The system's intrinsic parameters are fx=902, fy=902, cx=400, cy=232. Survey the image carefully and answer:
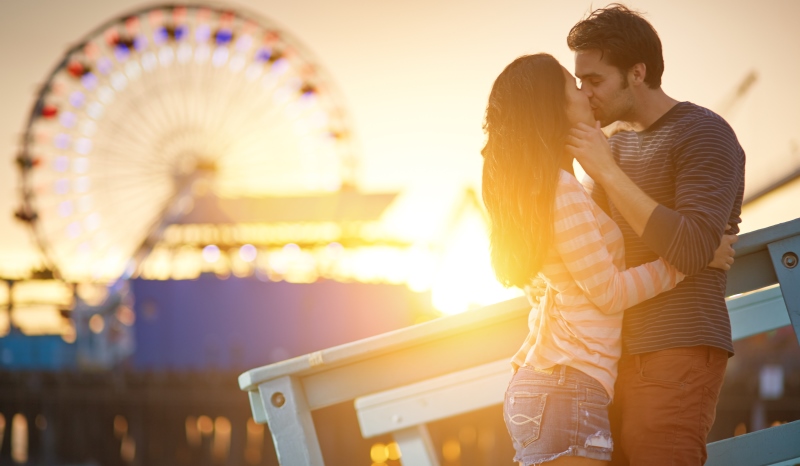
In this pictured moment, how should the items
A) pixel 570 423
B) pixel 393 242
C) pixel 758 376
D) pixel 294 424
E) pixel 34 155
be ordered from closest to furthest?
pixel 570 423 < pixel 294 424 < pixel 758 376 < pixel 34 155 < pixel 393 242

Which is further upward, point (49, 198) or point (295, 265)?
point (49, 198)

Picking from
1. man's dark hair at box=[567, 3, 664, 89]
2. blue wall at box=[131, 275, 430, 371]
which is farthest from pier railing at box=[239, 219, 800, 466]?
blue wall at box=[131, 275, 430, 371]

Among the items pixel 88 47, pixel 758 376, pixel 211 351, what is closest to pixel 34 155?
pixel 88 47

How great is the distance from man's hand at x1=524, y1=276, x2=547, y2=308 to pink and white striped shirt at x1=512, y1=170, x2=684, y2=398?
1cm

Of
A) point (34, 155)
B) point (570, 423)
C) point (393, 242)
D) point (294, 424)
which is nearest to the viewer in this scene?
point (570, 423)

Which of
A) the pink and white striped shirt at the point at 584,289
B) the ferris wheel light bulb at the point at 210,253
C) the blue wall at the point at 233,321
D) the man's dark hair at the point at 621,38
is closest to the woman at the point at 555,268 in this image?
the pink and white striped shirt at the point at 584,289

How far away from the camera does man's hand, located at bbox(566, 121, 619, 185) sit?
Result: 191 cm

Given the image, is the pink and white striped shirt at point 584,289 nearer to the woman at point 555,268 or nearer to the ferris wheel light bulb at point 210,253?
the woman at point 555,268

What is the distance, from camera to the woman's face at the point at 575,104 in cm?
196

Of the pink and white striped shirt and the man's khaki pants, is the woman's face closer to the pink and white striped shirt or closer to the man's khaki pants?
the pink and white striped shirt

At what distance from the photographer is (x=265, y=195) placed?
2625cm

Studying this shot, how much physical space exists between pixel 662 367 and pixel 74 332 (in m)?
21.6

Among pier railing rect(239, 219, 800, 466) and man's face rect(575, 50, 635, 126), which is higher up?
man's face rect(575, 50, 635, 126)

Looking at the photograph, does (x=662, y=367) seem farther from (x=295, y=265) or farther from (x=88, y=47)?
(x=295, y=265)
